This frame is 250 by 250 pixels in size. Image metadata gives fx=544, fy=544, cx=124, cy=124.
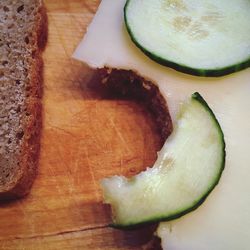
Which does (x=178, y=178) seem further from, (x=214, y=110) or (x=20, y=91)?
(x=20, y=91)

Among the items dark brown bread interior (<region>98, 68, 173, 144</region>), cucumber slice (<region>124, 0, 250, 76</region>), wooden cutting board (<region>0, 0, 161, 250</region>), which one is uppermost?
cucumber slice (<region>124, 0, 250, 76</region>)

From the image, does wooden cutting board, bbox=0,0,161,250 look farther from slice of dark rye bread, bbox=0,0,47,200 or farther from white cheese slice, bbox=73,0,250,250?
white cheese slice, bbox=73,0,250,250

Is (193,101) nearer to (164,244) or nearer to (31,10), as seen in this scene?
(164,244)

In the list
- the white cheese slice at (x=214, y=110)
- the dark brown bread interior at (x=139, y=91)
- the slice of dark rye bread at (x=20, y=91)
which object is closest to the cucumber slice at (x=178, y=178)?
the white cheese slice at (x=214, y=110)

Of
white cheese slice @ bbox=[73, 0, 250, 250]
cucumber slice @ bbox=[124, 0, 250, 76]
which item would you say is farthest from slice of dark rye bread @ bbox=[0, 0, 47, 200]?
cucumber slice @ bbox=[124, 0, 250, 76]

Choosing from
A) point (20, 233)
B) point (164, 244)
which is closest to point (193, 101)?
point (164, 244)

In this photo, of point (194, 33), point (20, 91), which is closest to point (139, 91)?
point (194, 33)

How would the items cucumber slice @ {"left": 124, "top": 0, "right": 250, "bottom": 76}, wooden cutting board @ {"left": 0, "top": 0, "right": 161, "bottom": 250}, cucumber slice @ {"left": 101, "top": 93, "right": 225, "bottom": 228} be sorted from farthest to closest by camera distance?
cucumber slice @ {"left": 124, "top": 0, "right": 250, "bottom": 76} → wooden cutting board @ {"left": 0, "top": 0, "right": 161, "bottom": 250} → cucumber slice @ {"left": 101, "top": 93, "right": 225, "bottom": 228}
